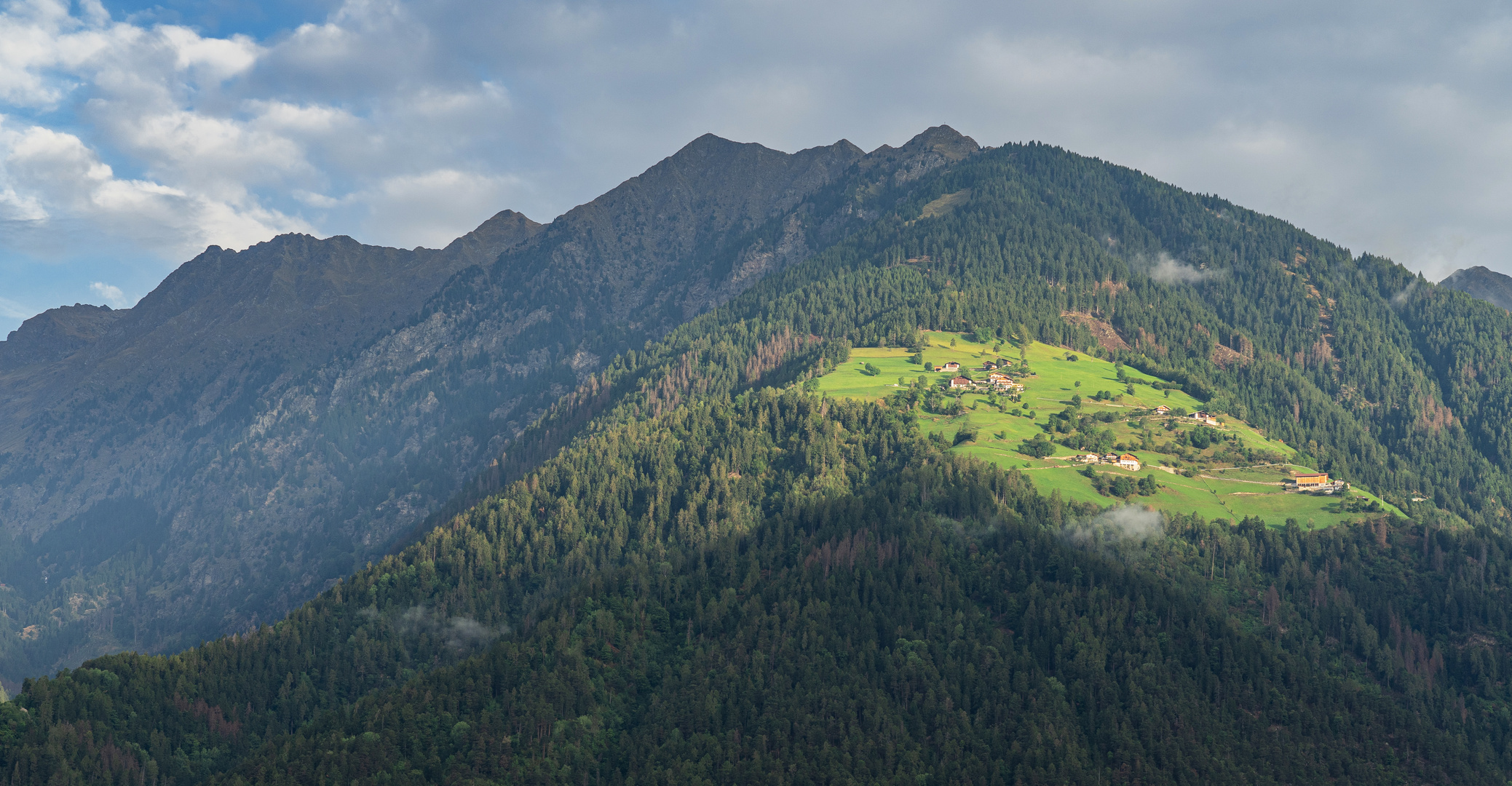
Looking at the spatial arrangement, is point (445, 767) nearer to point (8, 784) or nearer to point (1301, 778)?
point (8, 784)

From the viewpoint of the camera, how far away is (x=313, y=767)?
645ft

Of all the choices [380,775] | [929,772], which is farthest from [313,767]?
[929,772]

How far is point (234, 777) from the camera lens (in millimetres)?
198125

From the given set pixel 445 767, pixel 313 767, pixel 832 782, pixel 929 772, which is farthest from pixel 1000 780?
pixel 313 767

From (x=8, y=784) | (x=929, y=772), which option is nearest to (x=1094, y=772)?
(x=929, y=772)

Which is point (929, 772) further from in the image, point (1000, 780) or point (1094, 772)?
point (1094, 772)

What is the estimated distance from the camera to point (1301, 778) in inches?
7805

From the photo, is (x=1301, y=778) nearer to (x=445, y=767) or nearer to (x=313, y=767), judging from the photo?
(x=445, y=767)

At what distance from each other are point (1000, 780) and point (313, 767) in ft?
375

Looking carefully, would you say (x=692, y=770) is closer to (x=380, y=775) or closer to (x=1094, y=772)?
(x=380, y=775)

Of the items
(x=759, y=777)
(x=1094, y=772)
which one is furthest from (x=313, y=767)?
(x=1094, y=772)

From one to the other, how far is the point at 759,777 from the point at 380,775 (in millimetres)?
62807

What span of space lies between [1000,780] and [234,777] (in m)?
128

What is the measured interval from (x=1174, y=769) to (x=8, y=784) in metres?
197
